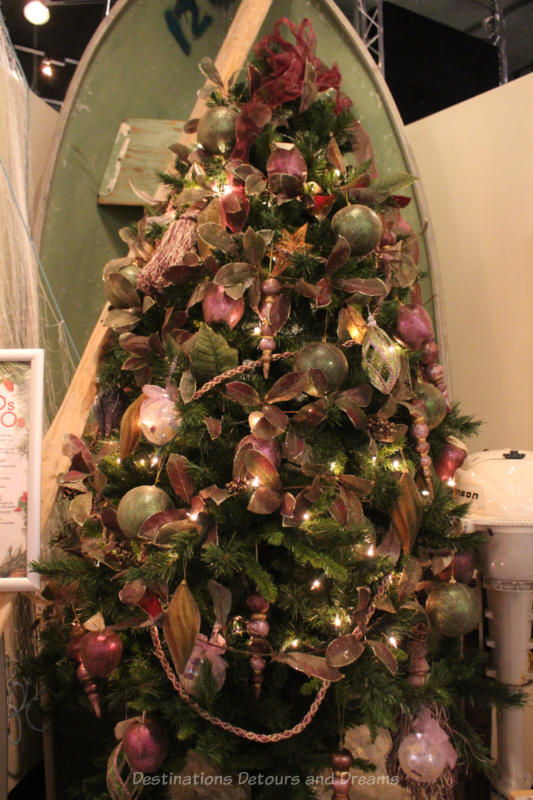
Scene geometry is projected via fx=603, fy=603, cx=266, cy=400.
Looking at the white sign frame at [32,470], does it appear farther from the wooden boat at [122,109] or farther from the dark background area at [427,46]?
the dark background area at [427,46]

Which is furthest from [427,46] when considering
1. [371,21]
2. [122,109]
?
[122,109]

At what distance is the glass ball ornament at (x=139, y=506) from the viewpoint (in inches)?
30.4

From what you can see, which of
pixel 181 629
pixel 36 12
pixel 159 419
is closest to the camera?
pixel 181 629

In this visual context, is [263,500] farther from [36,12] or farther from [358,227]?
[36,12]

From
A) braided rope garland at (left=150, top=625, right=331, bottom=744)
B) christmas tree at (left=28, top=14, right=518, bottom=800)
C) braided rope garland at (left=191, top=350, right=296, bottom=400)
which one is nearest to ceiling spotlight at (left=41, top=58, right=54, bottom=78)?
christmas tree at (left=28, top=14, right=518, bottom=800)

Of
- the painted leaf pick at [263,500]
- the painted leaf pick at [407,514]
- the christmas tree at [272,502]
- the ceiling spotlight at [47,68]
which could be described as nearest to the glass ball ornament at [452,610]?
the christmas tree at [272,502]

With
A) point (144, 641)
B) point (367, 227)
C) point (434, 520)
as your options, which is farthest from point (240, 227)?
point (144, 641)

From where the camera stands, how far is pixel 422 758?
81 centimetres

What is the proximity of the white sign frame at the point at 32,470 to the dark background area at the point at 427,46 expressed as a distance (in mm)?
987

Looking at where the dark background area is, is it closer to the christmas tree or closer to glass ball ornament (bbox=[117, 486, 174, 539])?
the christmas tree

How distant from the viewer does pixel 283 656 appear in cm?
74

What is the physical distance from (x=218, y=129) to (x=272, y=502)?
610mm

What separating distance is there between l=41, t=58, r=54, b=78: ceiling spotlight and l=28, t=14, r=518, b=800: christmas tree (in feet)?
2.47

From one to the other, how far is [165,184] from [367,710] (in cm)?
92
